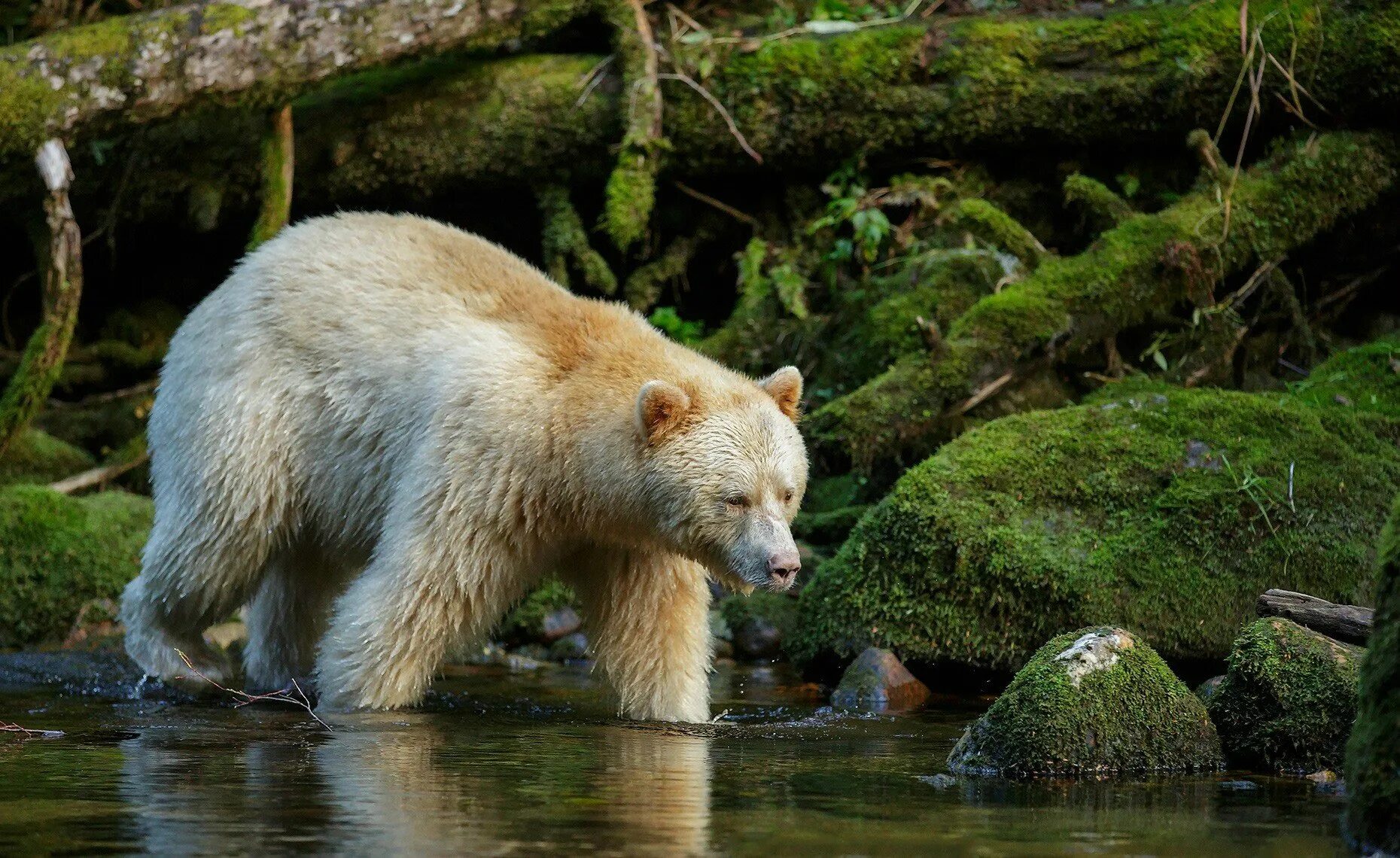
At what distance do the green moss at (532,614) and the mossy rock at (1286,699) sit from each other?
5057 millimetres

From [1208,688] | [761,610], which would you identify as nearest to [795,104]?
[761,610]

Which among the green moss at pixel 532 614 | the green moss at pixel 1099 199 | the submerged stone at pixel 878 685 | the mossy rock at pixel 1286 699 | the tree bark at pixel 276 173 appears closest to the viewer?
the mossy rock at pixel 1286 699

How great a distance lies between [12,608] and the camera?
975 centimetres

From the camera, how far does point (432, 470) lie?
7.19 metres

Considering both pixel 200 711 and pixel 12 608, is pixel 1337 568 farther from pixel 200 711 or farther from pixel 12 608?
pixel 12 608

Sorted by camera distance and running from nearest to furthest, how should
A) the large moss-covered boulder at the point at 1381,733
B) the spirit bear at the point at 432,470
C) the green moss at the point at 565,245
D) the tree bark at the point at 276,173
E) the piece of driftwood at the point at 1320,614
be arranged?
1. the large moss-covered boulder at the point at 1381,733
2. the piece of driftwood at the point at 1320,614
3. the spirit bear at the point at 432,470
4. the tree bark at the point at 276,173
5. the green moss at the point at 565,245

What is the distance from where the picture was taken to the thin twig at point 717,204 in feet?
39.8

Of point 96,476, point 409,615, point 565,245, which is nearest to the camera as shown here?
point 409,615

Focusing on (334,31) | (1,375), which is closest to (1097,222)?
(334,31)

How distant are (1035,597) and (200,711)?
4107 mm

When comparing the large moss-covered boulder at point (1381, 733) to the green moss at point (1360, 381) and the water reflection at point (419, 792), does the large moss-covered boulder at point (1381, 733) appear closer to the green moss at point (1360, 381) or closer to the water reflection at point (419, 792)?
the water reflection at point (419, 792)

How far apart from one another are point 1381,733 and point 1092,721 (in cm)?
150

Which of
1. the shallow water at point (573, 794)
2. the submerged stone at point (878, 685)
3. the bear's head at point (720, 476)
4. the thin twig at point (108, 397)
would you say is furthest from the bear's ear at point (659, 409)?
the thin twig at point (108, 397)

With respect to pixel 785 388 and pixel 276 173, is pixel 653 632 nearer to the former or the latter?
pixel 785 388
